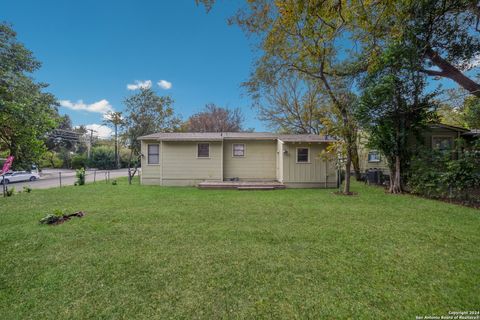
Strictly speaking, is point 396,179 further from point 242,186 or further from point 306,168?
point 242,186

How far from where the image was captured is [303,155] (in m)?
10.0

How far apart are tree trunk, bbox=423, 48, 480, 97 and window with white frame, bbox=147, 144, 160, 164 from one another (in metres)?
13.0

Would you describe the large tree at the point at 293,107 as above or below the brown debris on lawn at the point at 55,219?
above

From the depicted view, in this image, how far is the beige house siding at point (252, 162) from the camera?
10.9 m

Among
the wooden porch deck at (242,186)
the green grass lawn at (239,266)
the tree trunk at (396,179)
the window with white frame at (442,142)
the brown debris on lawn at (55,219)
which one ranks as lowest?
the green grass lawn at (239,266)

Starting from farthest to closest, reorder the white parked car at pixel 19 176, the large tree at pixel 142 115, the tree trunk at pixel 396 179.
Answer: the large tree at pixel 142 115 < the white parked car at pixel 19 176 < the tree trunk at pixel 396 179

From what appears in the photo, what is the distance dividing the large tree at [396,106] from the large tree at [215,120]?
1713 cm

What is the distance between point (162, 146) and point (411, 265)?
34.1ft

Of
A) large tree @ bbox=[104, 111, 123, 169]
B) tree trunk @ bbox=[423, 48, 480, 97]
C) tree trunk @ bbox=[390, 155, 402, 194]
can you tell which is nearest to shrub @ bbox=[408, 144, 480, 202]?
tree trunk @ bbox=[390, 155, 402, 194]

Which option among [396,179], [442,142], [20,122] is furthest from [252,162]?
[442,142]

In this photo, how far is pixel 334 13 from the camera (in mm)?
3816

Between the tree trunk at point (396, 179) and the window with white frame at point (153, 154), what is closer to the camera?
the tree trunk at point (396, 179)

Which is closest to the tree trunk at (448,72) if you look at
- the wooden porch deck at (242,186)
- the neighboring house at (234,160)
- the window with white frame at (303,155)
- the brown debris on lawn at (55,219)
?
the neighboring house at (234,160)

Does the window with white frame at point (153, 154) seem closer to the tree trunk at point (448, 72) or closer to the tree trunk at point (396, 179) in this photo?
the tree trunk at point (396, 179)
